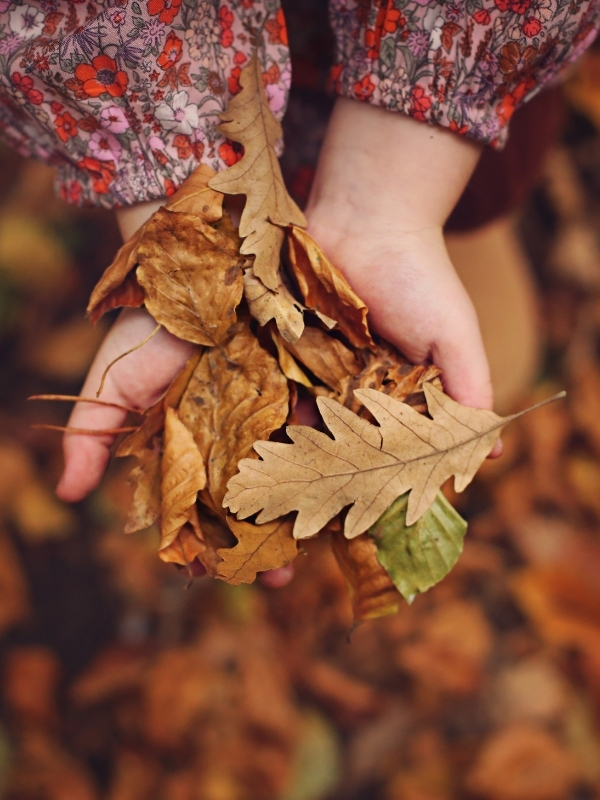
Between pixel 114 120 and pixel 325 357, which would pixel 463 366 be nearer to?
pixel 325 357

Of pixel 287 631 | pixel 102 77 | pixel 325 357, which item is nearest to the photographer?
pixel 102 77

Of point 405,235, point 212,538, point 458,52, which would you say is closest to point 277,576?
point 212,538

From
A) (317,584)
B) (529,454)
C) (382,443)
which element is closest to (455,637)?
(317,584)

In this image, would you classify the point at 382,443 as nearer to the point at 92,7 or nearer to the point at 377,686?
the point at 92,7

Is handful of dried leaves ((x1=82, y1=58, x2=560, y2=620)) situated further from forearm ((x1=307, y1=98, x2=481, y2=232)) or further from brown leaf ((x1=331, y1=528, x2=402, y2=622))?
forearm ((x1=307, y1=98, x2=481, y2=232))

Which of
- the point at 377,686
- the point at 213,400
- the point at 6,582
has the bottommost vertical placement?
the point at 6,582

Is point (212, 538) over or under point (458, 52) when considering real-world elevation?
under
